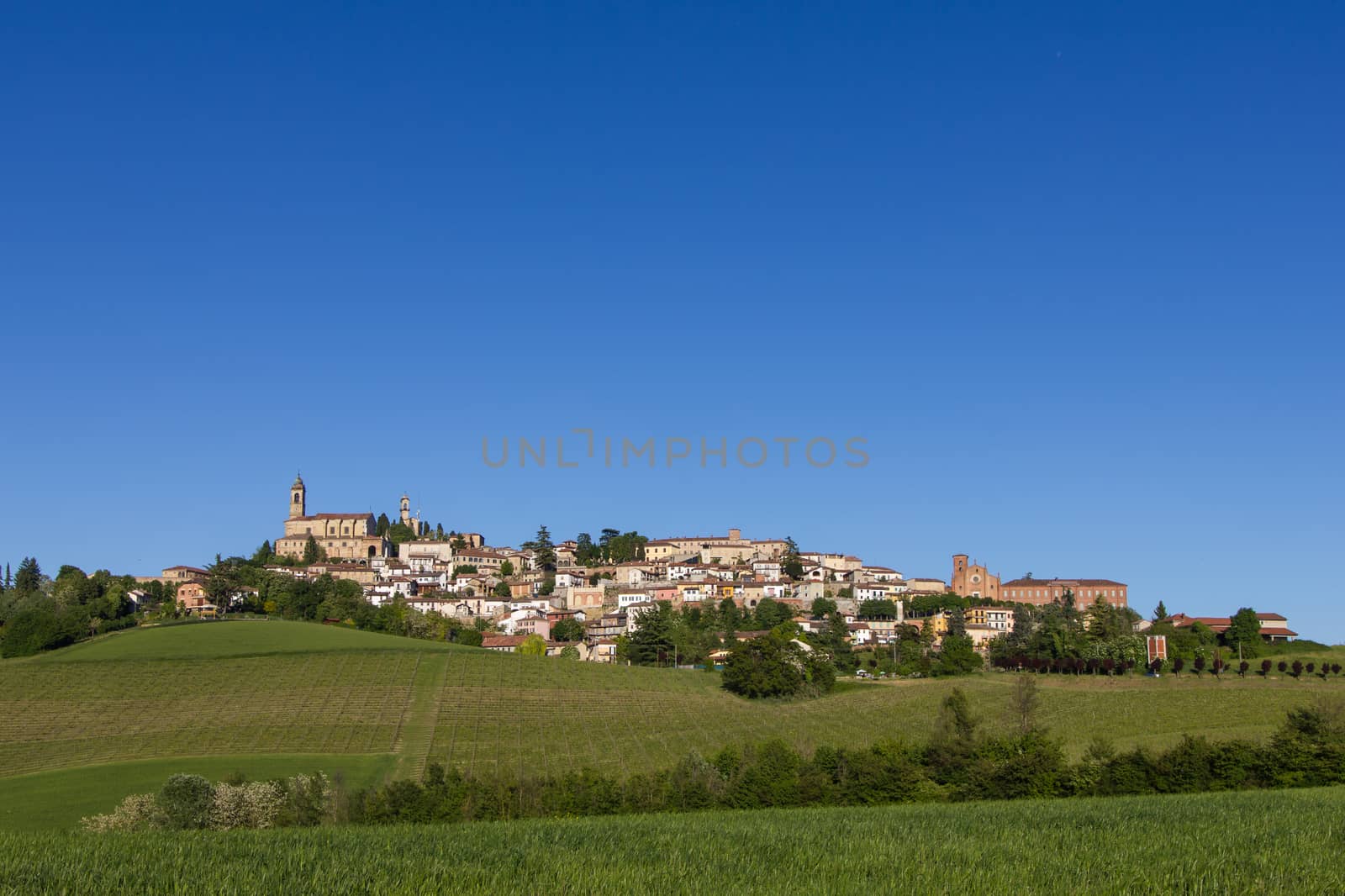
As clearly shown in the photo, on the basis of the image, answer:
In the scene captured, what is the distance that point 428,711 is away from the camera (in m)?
84.3

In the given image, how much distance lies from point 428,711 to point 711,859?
230ft

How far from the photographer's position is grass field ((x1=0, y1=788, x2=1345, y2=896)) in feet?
48.2

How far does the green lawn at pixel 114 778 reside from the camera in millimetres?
51469

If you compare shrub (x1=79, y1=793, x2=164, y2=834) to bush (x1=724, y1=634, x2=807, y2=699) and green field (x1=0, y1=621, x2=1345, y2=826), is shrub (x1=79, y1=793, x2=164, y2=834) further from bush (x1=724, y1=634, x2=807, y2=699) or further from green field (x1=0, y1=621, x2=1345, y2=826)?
bush (x1=724, y1=634, x2=807, y2=699)

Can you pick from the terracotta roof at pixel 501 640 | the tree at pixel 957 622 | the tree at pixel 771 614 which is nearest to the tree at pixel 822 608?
the tree at pixel 771 614

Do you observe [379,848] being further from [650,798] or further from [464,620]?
[464,620]

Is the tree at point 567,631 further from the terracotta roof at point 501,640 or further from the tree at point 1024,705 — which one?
the tree at point 1024,705

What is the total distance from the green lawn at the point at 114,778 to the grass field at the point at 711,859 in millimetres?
33459

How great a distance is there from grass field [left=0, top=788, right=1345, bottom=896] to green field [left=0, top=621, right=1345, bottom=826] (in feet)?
105

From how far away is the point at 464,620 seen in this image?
6929 inches

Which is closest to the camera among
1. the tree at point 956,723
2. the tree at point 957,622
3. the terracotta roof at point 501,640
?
the tree at point 956,723

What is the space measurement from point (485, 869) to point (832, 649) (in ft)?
385

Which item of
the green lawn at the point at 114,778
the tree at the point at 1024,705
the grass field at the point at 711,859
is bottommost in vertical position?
the green lawn at the point at 114,778

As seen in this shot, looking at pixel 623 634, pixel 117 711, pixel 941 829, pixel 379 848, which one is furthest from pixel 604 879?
pixel 623 634
